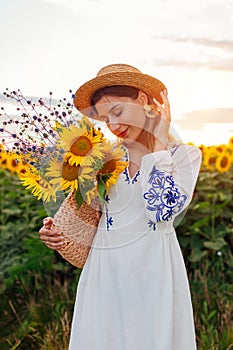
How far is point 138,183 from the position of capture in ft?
7.07

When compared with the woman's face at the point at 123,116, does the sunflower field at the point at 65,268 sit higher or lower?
lower

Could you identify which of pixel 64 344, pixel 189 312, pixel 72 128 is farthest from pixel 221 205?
pixel 72 128

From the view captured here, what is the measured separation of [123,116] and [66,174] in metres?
0.27

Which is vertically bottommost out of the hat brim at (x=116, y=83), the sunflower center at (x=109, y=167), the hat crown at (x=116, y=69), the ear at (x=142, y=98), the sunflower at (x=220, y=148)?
the sunflower center at (x=109, y=167)

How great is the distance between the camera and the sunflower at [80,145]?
2.05 meters

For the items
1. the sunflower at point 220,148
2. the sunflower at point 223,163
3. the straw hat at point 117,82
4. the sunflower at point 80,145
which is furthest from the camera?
the sunflower at point 220,148

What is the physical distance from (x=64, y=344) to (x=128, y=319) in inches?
41.7

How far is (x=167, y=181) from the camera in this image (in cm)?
208

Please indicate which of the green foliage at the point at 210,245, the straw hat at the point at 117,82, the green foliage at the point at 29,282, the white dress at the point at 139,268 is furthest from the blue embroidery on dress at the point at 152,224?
the green foliage at the point at 210,245

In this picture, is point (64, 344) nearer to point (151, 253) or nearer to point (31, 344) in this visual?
point (31, 344)

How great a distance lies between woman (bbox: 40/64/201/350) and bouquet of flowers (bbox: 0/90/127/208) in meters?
0.09

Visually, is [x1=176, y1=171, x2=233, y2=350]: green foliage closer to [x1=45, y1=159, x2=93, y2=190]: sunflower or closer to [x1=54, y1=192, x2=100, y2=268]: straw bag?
[x1=54, y1=192, x2=100, y2=268]: straw bag

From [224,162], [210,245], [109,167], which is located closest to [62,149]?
[109,167]

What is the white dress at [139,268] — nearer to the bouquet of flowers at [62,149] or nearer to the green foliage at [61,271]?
the bouquet of flowers at [62,149]
